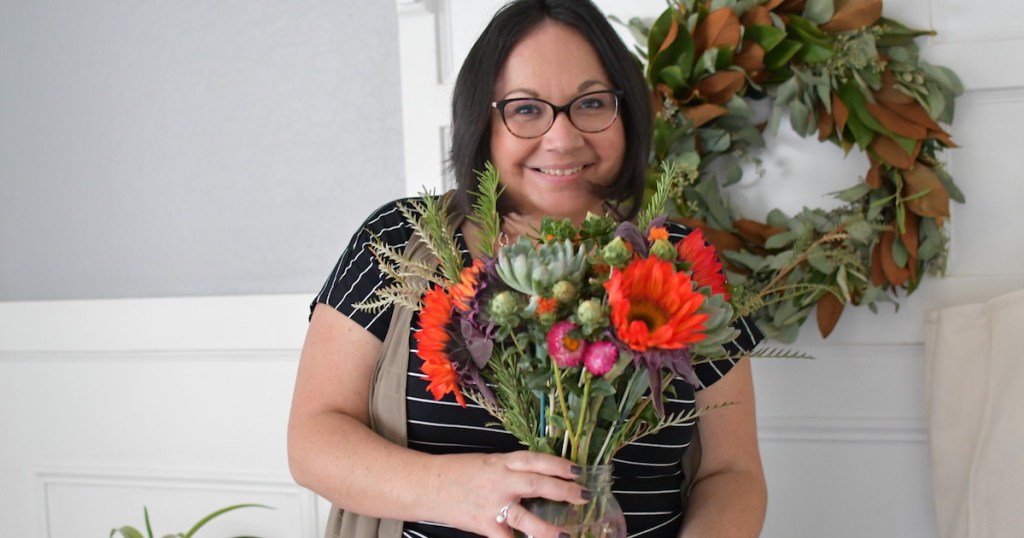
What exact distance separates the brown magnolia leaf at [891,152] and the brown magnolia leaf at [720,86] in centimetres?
23

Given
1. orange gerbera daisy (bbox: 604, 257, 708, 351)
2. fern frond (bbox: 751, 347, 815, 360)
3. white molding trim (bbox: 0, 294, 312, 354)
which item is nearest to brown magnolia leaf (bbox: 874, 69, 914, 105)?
fern frond (bbox: 751, 347, 815, 360)

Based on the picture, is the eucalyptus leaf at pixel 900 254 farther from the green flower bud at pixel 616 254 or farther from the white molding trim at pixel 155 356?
the white molding trim at pixel 155 356

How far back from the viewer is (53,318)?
196cm

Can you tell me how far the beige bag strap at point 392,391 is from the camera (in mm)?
1104

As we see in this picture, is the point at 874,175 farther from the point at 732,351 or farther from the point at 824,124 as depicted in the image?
the point at 732,351

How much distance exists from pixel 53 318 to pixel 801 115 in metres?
1.55

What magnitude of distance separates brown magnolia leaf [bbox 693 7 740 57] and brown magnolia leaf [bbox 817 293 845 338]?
16.8 inches

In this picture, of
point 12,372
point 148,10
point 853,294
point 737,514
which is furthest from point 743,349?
point 12,372

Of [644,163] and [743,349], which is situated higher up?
[644,163]

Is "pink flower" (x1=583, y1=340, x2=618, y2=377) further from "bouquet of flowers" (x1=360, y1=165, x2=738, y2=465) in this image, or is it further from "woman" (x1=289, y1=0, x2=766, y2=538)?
"woman" (x1=289, y1=0, x2=766, y2=538)

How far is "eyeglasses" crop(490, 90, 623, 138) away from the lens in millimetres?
1105

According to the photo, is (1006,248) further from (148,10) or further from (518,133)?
(148,10)

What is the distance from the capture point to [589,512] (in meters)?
0.82

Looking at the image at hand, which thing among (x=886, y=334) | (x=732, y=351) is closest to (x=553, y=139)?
(x=732, y=351)
